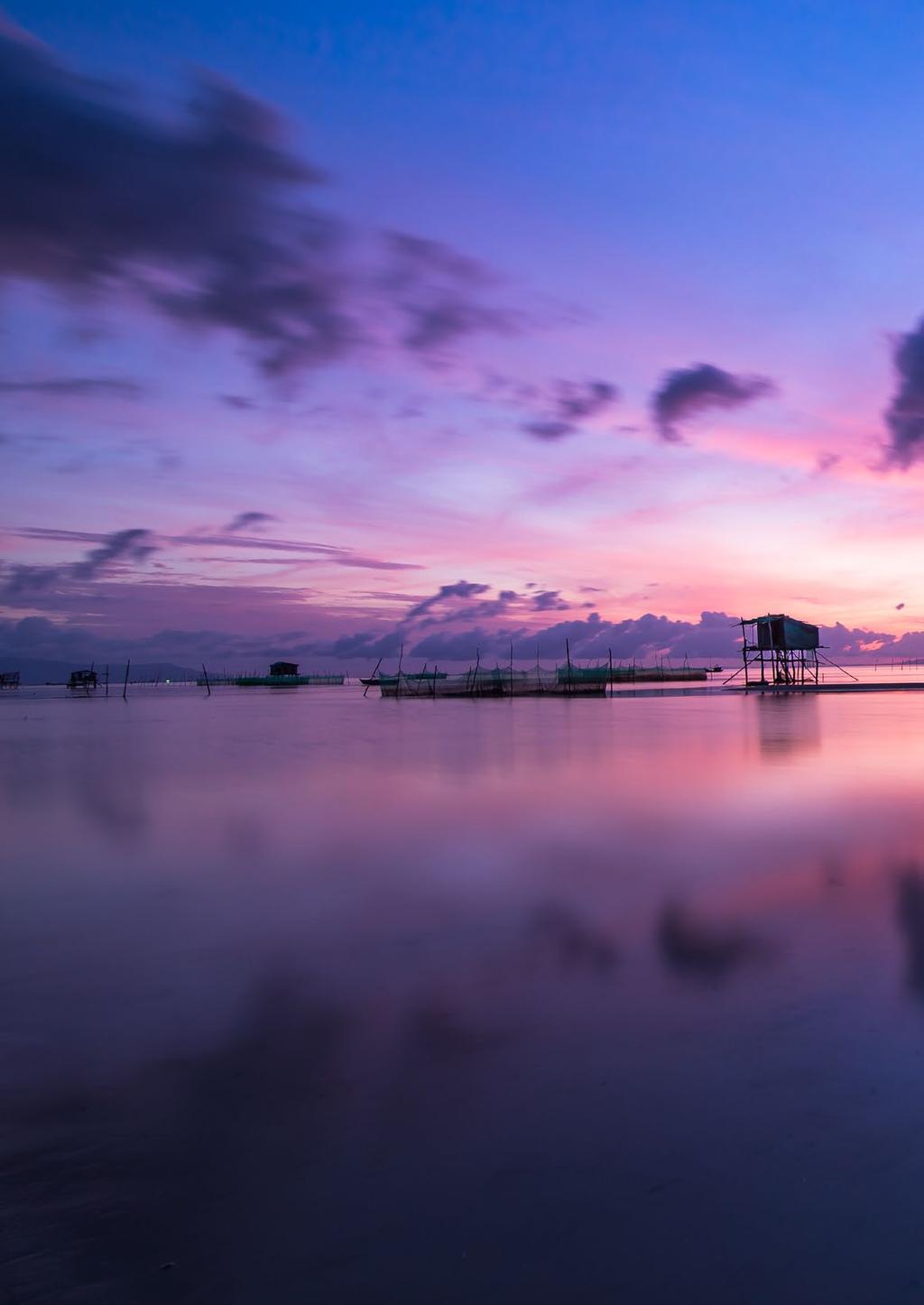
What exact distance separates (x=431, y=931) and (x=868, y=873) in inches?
168

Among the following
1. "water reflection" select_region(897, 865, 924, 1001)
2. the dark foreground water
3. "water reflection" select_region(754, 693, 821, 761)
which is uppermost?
the dark foreground water

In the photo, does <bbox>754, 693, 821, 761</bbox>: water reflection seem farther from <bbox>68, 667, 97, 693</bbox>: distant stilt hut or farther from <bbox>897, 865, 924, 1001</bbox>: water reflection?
<bbox>68, 667, 97, 693</bbox>: distant stilt hut

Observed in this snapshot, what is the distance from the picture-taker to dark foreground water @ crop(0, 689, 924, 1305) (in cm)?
264

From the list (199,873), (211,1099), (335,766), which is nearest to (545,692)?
(335,766)

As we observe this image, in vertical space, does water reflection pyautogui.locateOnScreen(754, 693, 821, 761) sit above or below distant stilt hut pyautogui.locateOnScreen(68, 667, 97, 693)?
below

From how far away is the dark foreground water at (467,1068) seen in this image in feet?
8.68

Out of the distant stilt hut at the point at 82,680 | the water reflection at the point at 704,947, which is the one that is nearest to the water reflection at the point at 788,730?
the water reflection at the point at 704,947

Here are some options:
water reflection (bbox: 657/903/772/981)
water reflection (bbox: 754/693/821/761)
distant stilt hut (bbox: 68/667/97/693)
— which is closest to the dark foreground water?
water reflection (bbox: 657/903/772/981)

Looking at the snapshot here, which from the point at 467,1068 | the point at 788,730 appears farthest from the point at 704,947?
the point at 788,730

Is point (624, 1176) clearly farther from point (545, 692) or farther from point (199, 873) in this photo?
point (545, 692)

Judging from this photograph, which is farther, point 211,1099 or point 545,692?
point 545,692

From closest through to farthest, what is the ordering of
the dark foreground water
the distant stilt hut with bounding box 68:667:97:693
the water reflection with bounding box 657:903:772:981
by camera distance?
the dark foreground water, the water reflection with bounding box 657:903:772:981, the distant stilt hut with bounding box 68:667:97:693

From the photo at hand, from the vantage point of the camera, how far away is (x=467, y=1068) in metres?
3.91

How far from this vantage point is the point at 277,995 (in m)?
4.99
